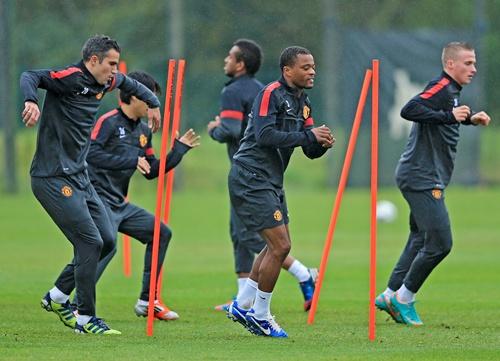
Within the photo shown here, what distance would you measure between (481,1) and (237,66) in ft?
65.2

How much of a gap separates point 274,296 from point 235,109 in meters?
2.26

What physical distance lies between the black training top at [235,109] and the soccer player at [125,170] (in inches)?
37.1

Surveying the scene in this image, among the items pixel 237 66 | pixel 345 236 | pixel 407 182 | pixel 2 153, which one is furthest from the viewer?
pixel 2 153

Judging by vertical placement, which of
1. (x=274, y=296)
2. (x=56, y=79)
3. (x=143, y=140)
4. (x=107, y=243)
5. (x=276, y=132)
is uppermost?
(x=56, y=79)

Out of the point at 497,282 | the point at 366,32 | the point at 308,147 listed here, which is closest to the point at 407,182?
the point at 308,147

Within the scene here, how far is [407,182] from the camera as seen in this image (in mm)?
11078

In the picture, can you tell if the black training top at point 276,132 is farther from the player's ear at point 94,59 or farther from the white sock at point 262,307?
the player's ear at point 94,59

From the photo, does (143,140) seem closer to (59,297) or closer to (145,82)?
(145,82)

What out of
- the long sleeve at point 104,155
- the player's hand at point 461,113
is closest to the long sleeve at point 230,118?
the long sleeve at point 104,155

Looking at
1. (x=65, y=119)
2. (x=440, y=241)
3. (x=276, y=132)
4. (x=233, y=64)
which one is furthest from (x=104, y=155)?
(x=440, y=241)

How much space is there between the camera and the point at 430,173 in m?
11.0

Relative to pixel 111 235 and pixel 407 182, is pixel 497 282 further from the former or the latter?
pixel 111 235

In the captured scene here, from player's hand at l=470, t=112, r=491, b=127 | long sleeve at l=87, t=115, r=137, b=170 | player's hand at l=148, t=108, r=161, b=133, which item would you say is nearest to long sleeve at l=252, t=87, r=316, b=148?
player's hand at l=148, t=108, r=161, b=133

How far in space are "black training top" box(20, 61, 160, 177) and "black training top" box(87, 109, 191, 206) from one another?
1010 mm
